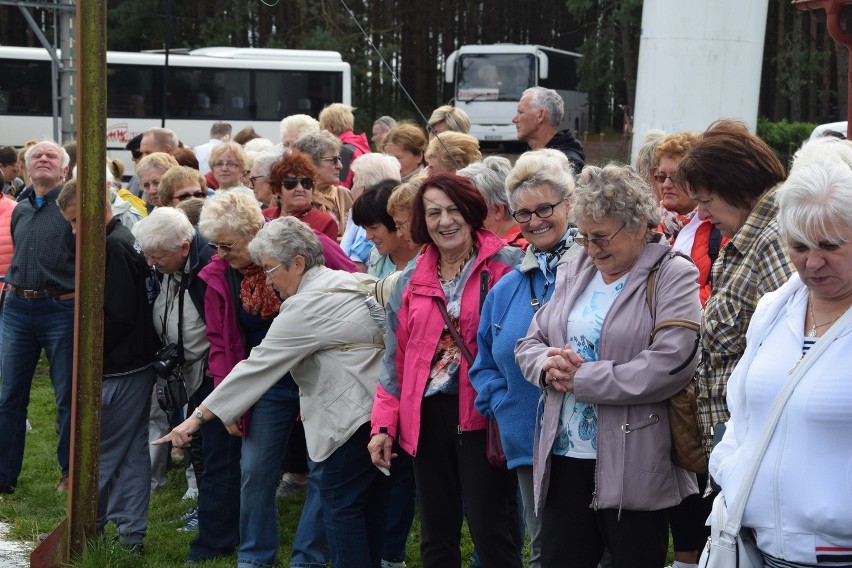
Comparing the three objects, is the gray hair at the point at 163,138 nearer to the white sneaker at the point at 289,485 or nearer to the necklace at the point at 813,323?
the white sneaker at the point at 289,485

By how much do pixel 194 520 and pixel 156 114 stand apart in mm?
19595

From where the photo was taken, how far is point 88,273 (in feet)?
16.0

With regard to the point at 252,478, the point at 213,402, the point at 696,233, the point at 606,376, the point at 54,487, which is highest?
the point at 696,233

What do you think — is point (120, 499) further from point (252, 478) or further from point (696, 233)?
point (696, 233)

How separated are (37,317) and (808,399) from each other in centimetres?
523

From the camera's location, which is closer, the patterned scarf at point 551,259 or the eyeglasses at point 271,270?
the patterned scarf at point 551,259

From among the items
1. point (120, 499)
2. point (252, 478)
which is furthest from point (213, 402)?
point (120, 499)

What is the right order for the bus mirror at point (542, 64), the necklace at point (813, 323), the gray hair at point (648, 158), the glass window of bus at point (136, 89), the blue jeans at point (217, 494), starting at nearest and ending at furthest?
the necklace at point (813, 323)
the blue jeans at point (217, 494)
the gray hair at point (648, 158)
the glass window of bus at point (136, 89)
the bus mirror at point (542, 64)

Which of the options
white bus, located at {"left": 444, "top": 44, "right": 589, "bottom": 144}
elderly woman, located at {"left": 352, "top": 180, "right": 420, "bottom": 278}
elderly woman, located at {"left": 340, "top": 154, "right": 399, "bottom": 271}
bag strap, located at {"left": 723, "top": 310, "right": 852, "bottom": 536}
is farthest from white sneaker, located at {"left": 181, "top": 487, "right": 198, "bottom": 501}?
white bus, located at {"left": 444, "top": 44, "right": 589, "bottom": 144}

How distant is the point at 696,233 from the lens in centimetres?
459

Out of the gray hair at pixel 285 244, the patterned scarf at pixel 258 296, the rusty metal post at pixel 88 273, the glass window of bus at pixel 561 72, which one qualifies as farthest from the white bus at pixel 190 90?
the gray hair at pixel 285 244

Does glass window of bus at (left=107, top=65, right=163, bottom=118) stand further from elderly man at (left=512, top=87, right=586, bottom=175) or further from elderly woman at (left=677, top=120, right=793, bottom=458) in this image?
elderly woman at (left=677, top=120, right=793, bottom=458)

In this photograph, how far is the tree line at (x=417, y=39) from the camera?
102ft

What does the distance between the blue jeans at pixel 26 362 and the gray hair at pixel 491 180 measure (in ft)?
10.4
